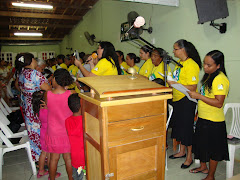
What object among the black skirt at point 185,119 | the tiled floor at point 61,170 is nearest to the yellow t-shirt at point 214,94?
the black skirt at point 185,119

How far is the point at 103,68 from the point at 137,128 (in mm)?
1169

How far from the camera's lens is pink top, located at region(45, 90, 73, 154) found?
1.91 meters

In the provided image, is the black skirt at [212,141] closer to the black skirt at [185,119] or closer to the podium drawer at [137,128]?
the black skirt at [185,119]

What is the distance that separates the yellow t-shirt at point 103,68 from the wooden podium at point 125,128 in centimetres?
83

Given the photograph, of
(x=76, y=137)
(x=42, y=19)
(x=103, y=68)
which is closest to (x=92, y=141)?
(x=76, y=137)

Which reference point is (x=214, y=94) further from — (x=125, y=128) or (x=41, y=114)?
(x=41, y=114)

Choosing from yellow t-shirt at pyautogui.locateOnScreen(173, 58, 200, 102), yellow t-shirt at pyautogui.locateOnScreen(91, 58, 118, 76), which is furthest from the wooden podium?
yellow t-shirt at pyautogui.locateOnScreen(173, 58, 200, 102)

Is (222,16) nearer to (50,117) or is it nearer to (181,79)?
(181,79)

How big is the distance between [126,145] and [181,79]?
152 centimetres

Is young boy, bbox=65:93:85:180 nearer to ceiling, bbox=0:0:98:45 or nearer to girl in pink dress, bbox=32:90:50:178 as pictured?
girl in pink dress, bbox=32:90:50:178

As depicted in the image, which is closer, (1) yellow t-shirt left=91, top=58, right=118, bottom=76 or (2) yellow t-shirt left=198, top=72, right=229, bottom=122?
(2) yellow t-shirt left=198, top=72, right=229, bottom=122

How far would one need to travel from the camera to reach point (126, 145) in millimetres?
1204

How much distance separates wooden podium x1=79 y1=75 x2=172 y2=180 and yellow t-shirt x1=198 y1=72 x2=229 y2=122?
0.91m

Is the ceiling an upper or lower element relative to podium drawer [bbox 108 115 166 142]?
upper
